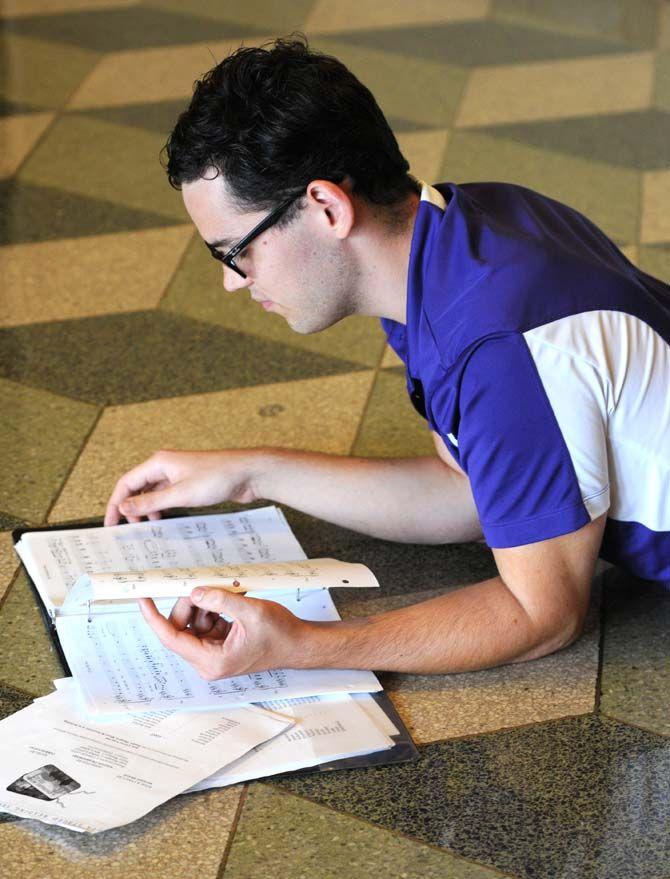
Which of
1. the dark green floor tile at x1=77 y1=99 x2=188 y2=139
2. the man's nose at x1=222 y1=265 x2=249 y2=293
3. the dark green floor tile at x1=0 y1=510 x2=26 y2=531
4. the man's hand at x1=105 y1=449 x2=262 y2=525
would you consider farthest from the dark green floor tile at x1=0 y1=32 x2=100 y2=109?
the man's nose at x1=222 y1=265 x2=249 y2=293

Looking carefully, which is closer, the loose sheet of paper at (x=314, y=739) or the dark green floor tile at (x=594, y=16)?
the loose sheet of paper at (x=314, y=739)

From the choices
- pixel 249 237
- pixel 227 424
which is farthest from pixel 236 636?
pixel 227 424

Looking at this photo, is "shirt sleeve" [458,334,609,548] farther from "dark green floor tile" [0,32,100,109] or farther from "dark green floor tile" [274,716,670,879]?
"dark green floor tile" [0,32,100,109]

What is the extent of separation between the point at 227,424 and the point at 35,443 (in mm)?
363

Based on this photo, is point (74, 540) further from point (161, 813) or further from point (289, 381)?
point (289, 381)

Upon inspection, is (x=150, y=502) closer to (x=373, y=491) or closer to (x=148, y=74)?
(x=373, y=491)

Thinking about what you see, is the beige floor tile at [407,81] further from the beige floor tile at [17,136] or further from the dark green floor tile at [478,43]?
the beige floor tile at [17,136]

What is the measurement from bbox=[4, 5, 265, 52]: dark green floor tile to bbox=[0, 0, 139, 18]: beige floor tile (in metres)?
0.05

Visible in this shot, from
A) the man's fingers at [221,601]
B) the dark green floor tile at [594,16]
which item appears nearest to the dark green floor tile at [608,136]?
the dark green floor tile at [594,16]

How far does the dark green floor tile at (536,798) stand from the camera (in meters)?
1.54

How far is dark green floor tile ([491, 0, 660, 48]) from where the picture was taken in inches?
179

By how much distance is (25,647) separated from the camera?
6.14ft

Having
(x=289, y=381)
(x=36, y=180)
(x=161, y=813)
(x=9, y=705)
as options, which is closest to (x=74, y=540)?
(x=9, y=705)

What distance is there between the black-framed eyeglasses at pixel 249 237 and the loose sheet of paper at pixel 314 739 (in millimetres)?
591
